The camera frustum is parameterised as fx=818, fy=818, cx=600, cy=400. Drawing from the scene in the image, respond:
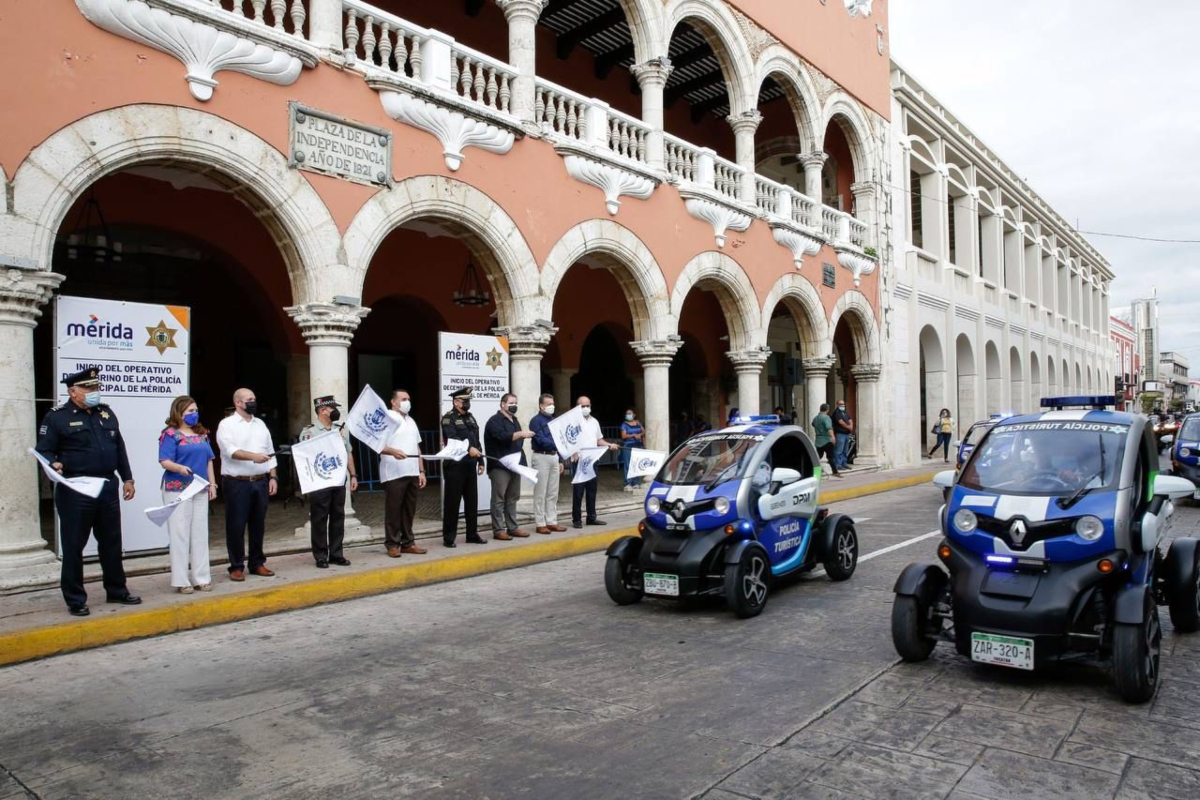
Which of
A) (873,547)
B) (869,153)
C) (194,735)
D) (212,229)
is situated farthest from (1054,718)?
(869,153)

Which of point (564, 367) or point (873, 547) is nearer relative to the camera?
point (873, 547)

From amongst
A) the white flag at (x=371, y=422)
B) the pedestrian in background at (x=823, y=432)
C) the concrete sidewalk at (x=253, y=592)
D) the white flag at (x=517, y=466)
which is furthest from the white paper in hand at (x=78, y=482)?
the pedestrian in background at (x=823, y=432)

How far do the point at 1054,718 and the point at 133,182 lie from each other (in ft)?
42.5

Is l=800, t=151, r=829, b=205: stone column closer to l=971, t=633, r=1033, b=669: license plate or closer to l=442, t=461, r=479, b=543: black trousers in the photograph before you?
l=442, t=461, r=479, b=543: black trousers

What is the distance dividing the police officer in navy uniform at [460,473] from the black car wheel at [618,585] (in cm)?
335

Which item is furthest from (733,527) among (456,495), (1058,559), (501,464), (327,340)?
(327,340)

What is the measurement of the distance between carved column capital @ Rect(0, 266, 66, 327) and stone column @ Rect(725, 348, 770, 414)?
40.8 ft

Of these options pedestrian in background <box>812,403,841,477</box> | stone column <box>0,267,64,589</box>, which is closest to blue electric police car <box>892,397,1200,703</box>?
stone column <box>0,267,64,589</box>

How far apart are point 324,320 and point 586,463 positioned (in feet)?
13.6

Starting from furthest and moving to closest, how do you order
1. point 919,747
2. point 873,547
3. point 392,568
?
1. point 873,547
2. point 392,568
3. point 919,747

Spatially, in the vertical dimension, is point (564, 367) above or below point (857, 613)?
above

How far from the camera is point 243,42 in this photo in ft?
29.3

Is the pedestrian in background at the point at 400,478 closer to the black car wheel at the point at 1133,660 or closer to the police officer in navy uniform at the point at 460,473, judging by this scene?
the police officer in navy uniform at the point at 460,473

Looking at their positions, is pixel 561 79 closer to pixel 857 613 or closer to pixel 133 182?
pixel 133 182
